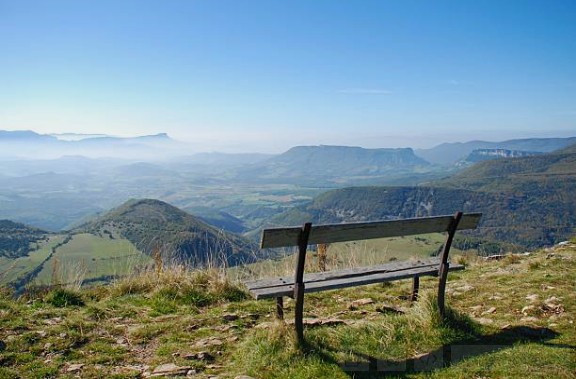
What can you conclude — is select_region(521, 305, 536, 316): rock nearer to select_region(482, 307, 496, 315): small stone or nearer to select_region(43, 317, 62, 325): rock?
select_region(482, 307, 496, 315): small stone

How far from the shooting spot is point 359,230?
A: 4559 mm

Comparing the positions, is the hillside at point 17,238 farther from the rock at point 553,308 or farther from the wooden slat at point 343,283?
the rock at point 553,308

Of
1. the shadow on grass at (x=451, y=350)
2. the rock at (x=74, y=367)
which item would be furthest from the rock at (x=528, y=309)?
the rock at (x=74, y=367)

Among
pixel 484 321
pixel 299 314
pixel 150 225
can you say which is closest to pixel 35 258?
pixel 150 225

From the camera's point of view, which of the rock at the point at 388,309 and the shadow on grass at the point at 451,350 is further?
the rock at the point at 388,309

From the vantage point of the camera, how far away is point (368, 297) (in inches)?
255

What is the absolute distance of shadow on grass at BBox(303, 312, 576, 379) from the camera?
12.7ft

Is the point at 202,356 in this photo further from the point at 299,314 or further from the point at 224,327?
the point at 299,314

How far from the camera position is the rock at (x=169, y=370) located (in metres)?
3.78

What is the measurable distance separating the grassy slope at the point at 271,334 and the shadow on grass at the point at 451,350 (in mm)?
12

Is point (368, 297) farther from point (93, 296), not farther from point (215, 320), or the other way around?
point (93, 296)

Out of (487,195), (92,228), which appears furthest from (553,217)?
(92,228)

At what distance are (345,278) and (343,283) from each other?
32cm

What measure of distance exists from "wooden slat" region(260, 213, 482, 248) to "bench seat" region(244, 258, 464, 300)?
693mm
